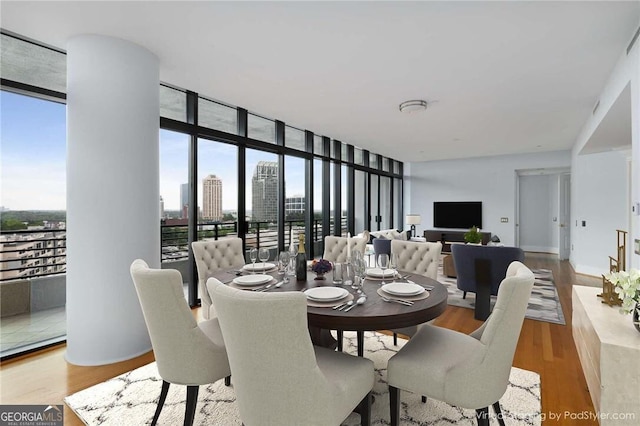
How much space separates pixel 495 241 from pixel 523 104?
2578 mm

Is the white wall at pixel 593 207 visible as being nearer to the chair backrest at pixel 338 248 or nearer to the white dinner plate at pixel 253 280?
the chair backrest at pixel 338 248

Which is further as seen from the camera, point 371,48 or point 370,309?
point 371,48

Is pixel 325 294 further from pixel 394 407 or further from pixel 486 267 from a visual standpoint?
pixel 486 267

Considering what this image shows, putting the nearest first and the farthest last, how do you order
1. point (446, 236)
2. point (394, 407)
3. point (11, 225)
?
point (394, 407) → point (11, 225) → point (446, 236)

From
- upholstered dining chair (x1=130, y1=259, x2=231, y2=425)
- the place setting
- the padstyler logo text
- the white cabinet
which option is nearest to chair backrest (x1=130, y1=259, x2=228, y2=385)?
upholstered dining chair (x1=130, y1=259, x2=231, y2=425)

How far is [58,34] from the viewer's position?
2.64 meters

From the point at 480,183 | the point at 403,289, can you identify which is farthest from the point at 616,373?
the point at 480,183

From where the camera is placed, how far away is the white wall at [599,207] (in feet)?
19.2

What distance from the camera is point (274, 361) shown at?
49.9 inches

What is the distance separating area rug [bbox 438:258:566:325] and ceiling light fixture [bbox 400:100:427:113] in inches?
94.6

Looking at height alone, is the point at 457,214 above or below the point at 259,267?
above

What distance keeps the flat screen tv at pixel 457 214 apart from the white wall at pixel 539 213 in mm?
1655

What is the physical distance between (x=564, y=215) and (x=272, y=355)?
373 inches

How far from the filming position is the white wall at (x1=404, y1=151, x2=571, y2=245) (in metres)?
8.48
